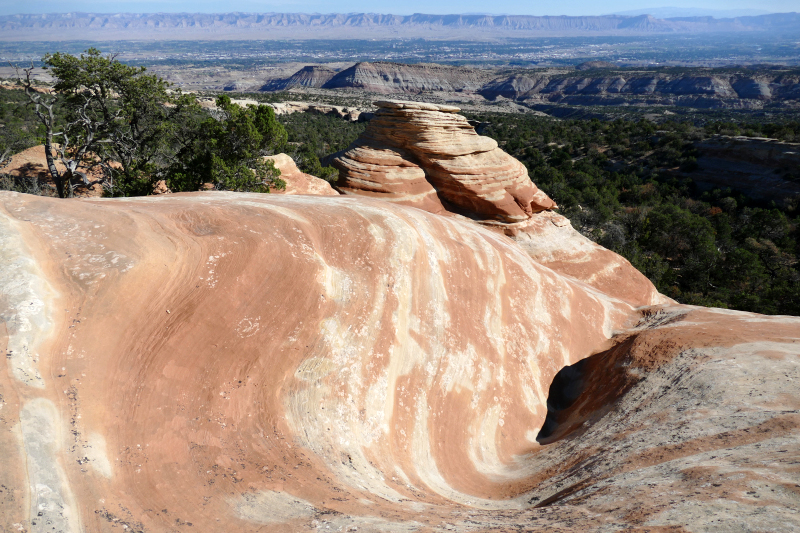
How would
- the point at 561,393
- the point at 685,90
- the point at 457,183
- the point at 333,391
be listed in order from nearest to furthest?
the point at 333,391
the point at 561,393
the point at 457,183
the point at 685,90

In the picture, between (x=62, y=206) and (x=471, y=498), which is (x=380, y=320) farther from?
(x=62, y=206)

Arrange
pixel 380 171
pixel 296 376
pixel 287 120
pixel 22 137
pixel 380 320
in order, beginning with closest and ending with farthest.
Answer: pixel 296 376 < pixel 380 320 < pixel 380 171 < pixel 22 137 < pixel 287 120

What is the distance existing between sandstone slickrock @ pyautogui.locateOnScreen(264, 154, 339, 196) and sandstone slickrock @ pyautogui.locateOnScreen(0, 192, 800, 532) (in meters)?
10.0

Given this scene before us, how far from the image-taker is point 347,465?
30.2 ft

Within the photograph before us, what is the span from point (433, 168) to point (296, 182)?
815cm

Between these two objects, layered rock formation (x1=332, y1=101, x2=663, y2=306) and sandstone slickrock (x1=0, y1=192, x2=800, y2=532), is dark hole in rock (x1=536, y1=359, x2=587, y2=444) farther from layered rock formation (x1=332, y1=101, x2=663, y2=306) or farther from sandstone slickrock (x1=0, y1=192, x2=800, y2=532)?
layered rock formation (x1=332, y1=101, x2=663, y2=306)

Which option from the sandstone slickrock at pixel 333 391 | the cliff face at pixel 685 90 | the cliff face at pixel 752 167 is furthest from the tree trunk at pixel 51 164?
the cliff face at pixel 685 90

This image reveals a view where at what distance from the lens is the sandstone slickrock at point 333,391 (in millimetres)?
7141

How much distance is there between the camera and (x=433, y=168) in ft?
88.1

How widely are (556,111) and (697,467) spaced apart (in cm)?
16623

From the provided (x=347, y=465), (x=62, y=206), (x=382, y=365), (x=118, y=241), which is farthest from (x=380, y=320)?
(x=62, y=206)

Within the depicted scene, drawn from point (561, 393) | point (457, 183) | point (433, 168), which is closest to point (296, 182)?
point (433, 168)

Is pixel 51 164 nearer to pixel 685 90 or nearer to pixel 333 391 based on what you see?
pixel 333 391

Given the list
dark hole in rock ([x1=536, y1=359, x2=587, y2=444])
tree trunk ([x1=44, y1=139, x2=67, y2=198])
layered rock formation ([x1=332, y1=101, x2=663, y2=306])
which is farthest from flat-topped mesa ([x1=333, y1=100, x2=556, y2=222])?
tree trunk ([x1=44, y1=139, x2=67, y2=198])
